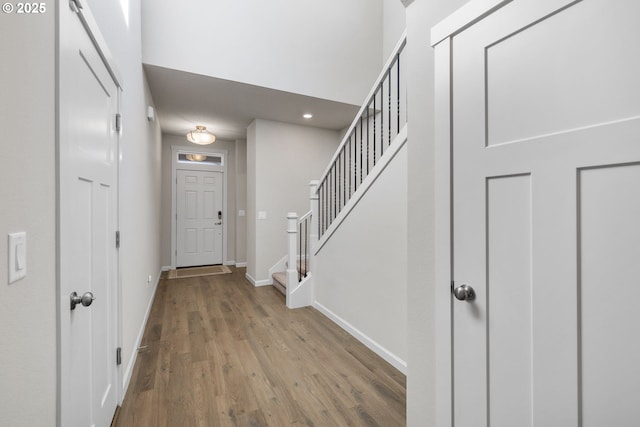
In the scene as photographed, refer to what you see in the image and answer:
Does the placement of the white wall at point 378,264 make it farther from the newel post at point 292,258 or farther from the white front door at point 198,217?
the white front door at point 198,217

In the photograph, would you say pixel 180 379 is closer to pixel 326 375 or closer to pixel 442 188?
pixel 326 375

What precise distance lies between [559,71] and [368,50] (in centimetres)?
385

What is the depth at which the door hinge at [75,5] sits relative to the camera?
40.6 inches

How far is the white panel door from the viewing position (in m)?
0.71

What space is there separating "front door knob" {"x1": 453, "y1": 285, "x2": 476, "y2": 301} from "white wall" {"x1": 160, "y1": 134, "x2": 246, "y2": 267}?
520 centimetres

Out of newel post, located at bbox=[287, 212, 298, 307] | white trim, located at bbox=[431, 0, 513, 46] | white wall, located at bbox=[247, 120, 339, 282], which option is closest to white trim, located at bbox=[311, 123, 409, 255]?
newel post, located at bbox=[287, 212, 298, 307]

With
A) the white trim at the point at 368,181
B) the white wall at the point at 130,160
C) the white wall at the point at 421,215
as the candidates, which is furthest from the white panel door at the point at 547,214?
the white wall at the point at 130,160

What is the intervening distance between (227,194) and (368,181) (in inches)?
161

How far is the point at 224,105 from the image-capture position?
392 cm

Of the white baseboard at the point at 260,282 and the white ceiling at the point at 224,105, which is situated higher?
the white ceiling at the point at 224,105

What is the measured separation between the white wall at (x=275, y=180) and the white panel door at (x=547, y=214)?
363 cm
